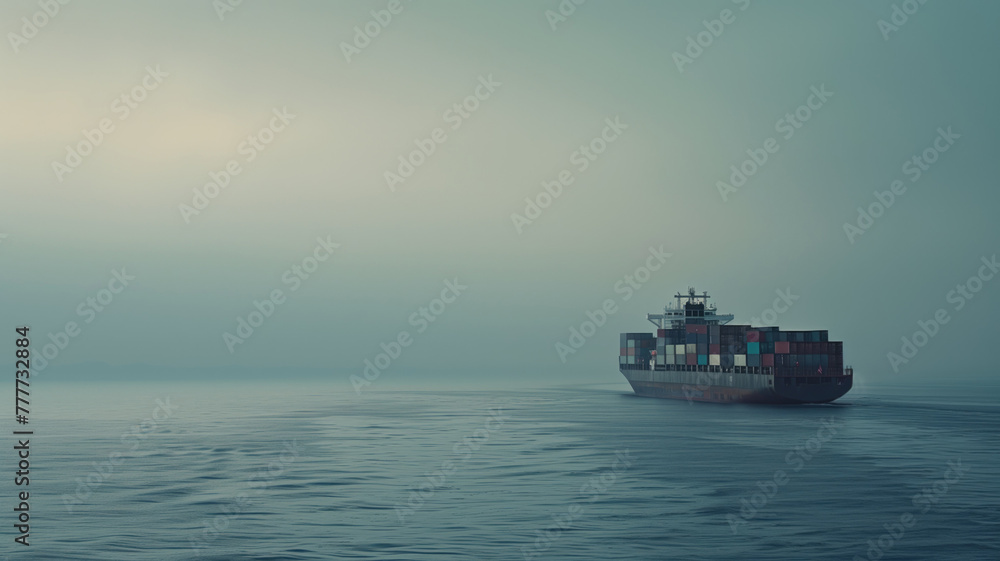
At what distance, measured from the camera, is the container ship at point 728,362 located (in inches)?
4658

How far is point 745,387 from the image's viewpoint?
125 m

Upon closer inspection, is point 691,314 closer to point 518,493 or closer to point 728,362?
point 728,362

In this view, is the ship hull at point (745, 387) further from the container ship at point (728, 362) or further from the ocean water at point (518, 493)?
the ocean water at point (518, 493)

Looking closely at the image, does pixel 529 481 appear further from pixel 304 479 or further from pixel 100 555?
pixel 100 555

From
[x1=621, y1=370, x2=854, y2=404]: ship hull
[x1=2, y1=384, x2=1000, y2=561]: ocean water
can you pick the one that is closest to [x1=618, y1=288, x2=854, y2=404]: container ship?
[x1=621, y1=370, x2=854, y2=404]: ship hull

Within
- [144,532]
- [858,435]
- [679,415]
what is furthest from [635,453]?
[679,415]

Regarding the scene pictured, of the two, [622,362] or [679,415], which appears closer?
[679,415]

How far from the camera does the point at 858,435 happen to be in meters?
78.8

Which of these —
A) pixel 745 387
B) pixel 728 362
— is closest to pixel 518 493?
pixel 745 387

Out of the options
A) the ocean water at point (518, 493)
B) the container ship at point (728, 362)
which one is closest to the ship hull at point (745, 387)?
the container ship at point (728, 362)

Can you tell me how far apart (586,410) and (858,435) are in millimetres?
53777

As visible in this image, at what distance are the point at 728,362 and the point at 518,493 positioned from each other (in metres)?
92.7

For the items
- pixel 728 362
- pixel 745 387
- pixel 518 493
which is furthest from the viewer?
pixel 728 362

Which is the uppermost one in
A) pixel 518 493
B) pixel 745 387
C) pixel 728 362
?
pixel 728 362
